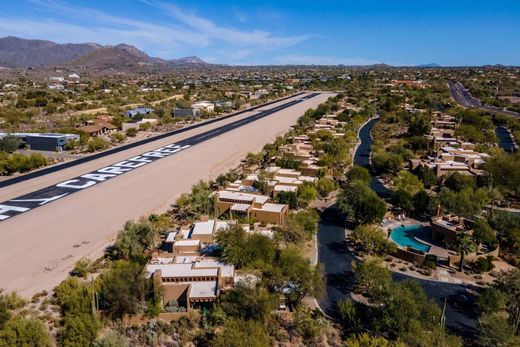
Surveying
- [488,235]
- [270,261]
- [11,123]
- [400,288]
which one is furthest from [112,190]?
[11,123]

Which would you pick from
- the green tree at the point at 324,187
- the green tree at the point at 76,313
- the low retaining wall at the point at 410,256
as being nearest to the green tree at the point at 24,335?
the green tree at the point at 76,313

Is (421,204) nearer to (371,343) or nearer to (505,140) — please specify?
(371,343)

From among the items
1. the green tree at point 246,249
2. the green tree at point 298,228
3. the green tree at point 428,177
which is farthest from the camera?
the green tree at point 428,177

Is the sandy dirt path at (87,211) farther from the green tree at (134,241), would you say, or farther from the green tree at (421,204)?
the green tree at (421,204)

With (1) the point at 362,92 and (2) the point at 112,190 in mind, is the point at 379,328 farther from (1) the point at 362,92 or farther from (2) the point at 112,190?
(1) the point at 362,92

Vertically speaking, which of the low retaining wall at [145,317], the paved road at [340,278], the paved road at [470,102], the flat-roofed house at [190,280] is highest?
the paved road at [470,102]

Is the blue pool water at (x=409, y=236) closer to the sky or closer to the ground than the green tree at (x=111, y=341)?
closer to the ground

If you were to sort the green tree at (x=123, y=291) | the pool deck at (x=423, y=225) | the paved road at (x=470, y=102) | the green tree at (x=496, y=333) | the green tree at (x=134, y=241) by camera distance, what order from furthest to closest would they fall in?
the paved road at (x=470, y=102)
the pool deck at (x=423, y=225)
the green tree at (x=134, y=241)
the green tree at (x=123, y=291)
the green tree at (x=496, y=333)

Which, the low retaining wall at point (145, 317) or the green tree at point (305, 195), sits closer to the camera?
the low retaining wall at point (145, 317)
